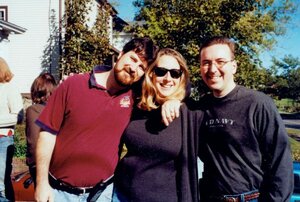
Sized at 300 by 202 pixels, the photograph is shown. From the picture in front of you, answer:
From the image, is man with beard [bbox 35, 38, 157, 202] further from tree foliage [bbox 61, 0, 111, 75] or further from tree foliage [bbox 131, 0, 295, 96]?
tree foliage [bbox 61, 0, 111, 75]

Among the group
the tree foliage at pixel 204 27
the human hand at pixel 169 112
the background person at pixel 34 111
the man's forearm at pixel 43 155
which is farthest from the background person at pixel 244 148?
the tree foliage at pixel 204 27

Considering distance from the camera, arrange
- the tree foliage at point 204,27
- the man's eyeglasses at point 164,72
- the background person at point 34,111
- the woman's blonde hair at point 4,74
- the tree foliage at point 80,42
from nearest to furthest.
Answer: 1. the man's eyeglasses at point 164,72
2. the background person at point 34,111
3. the woman's blonde hair at point 4,74
4. the tree foliage at point 204,27
5. the tree foliage at point 80,42

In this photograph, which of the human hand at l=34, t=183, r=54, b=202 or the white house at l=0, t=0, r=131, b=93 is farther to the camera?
the white house at l=0, t=0, r=131, b=93

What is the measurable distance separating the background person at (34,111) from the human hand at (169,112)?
2.57 m

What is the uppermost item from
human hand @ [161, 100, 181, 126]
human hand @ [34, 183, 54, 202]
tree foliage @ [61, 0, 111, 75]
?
tree foliage @ [61, 0, 111, 75]

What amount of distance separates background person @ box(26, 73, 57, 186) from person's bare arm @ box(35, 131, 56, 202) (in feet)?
6.44

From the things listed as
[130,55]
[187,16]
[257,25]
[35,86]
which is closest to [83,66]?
[187,16]

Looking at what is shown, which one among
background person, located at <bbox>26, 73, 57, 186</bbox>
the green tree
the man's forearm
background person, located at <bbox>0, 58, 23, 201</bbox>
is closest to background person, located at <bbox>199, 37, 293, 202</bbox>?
the man's forearm

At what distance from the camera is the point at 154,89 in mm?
3064

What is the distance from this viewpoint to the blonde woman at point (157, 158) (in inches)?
108

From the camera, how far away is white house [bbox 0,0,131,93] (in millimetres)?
18297

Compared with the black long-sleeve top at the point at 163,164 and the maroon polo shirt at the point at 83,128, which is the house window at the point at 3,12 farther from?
the black long-sleeve top at the point at 163,164

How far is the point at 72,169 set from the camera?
113 inches

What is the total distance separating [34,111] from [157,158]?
8.72 feet
